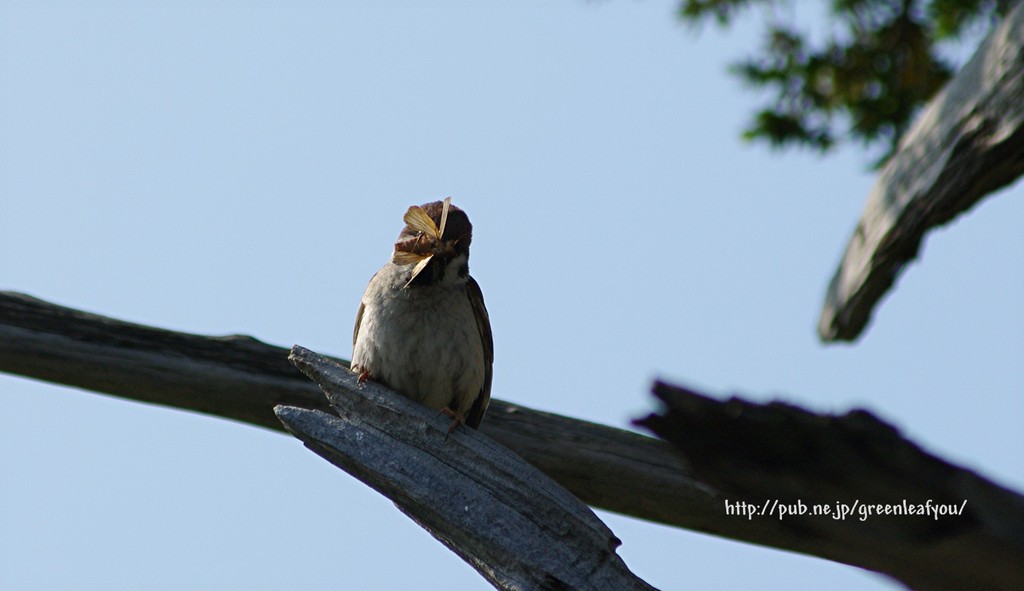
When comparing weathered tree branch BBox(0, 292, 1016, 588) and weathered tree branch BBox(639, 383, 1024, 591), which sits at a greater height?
weathered tree branch BBox(0, 292, 1016, 588)

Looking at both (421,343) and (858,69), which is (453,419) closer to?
(421,343)

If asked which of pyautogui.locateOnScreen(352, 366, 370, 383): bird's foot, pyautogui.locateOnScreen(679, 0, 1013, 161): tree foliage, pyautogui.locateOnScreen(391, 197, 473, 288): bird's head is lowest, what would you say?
pyautogui.locateOnScreen(352, 366, 370, 383): bird's foot

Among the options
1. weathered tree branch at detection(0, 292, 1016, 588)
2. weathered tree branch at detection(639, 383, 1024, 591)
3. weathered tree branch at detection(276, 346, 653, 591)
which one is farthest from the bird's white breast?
weathered tree branch at detection(639, 383, 1024, 591)

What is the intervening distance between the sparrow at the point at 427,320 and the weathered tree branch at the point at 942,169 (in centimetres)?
200

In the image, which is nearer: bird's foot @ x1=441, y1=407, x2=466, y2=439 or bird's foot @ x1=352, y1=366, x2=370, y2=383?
bird's foot @ x1=441, y1=407, x2=466, y2=439

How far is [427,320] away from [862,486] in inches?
144

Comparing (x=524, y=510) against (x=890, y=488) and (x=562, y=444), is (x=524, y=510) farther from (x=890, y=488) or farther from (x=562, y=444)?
(x=890, y=488)

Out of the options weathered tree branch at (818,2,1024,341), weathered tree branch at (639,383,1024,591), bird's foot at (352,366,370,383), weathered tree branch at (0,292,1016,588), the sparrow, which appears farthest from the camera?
weathered tree branch at (0,292,1016,588)

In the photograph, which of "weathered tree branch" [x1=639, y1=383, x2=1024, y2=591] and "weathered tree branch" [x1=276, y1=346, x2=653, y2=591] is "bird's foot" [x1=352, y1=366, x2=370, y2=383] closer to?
"weathered tree branch" [x1=276, y1=346, x2=653, y2=591]

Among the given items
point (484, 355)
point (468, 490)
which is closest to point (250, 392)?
point (484, 355)

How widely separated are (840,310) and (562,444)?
64.1 inches

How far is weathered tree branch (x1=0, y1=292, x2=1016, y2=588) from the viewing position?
17.2 feet

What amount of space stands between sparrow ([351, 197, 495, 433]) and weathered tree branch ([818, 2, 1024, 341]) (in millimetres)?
2002

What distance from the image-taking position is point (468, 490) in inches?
163
